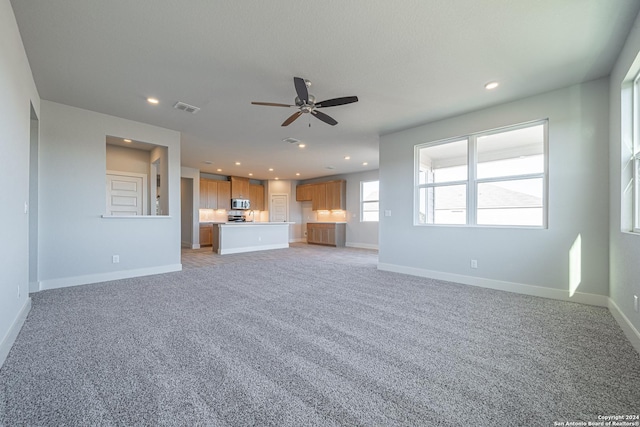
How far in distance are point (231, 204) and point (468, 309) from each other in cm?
879

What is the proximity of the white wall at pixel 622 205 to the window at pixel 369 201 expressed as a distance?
6.13m

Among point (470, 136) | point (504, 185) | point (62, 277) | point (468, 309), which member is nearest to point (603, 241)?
point (504, 185)

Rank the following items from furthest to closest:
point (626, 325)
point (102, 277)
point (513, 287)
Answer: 1. point (102, 277)
2. point (513, 287)
3. point (626, 325)

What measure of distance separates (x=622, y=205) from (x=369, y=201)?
6644 mm

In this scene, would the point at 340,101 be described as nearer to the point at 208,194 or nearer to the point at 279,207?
the point at 208,194

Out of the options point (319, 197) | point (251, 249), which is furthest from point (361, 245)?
point (251, 249)

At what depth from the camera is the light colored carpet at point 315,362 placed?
1351 mm

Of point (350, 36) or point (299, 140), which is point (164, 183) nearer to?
point (299, 140)

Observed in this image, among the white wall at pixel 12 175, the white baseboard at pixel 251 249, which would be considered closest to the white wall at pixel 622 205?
the white wall at pixel 12 175

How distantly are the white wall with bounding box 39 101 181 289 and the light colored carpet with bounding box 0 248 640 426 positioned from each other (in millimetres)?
737

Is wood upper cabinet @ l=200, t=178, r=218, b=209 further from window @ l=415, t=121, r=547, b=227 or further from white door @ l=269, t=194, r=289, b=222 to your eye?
window @ l=415, t=121, r=547, b=227

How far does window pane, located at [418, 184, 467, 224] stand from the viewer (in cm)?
425

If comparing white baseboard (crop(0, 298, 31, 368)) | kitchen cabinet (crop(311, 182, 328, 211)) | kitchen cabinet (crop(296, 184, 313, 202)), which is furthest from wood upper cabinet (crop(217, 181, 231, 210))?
white baseboard (crop(0, 298, 31, 368))

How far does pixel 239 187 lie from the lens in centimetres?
1020
